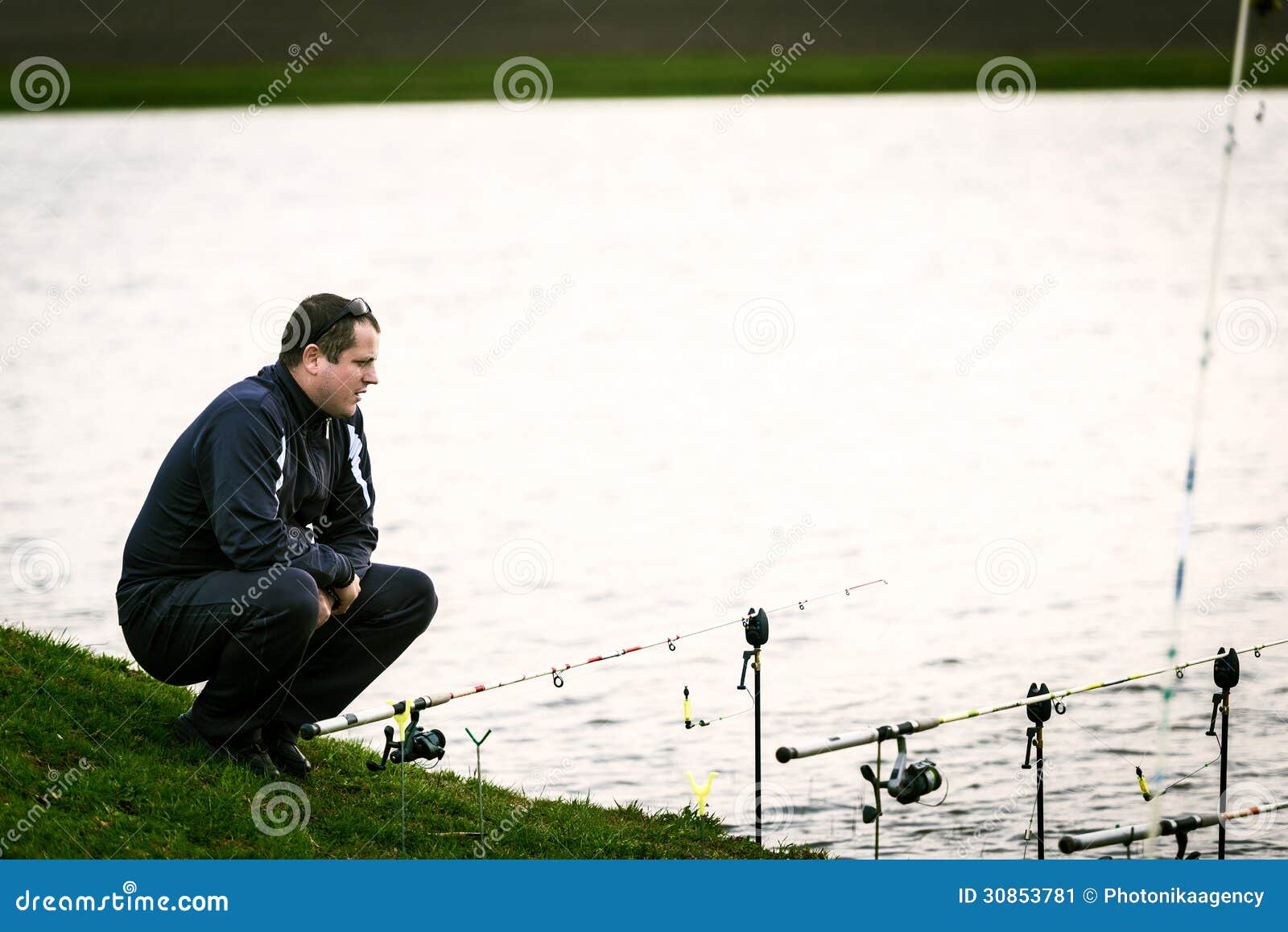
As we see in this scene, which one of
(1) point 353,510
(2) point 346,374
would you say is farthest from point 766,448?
(2) point 346,374

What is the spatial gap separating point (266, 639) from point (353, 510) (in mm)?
675

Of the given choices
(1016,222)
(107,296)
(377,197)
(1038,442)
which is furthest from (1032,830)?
(377,197)

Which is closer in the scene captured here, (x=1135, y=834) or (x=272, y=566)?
(x=1135, y=834)

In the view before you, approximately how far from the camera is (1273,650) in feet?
26.3

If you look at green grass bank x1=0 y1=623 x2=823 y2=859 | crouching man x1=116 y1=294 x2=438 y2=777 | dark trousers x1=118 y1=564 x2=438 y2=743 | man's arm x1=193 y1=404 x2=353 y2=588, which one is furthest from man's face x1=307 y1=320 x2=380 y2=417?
green grass bank x1=0 y1=623 x2=823 y2=859

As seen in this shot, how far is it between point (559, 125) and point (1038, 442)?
4676 centimetres

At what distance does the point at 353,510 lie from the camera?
17.4ft

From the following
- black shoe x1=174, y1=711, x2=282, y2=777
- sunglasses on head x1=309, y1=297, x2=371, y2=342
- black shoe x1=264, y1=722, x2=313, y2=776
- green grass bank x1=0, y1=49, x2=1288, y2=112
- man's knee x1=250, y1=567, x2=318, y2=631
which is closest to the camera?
man's knee x1=250, y1=567, x2=318, y2=631

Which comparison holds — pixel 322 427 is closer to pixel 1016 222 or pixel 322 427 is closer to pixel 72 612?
pixel 72 612

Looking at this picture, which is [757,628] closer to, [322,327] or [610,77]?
[322,327]

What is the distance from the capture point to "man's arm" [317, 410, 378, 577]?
521 centimetres

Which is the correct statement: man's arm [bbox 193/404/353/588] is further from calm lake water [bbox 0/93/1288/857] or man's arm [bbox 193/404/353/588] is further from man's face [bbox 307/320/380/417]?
calm lake water [bbox 0/93/1288/857]

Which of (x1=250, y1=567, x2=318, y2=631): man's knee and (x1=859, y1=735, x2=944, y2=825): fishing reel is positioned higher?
(x1=250, y1=567, x2=318, y2=631): man's knee

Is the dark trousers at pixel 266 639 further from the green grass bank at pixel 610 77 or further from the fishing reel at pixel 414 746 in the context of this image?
the green grass bank at pixel 610 77
